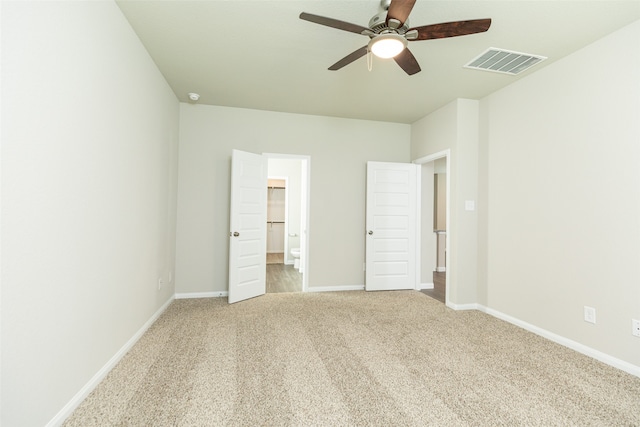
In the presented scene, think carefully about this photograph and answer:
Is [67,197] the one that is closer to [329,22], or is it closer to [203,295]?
[329,22]

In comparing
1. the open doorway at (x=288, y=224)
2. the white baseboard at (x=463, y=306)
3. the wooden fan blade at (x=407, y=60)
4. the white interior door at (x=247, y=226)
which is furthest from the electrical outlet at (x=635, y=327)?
the white interior door at (x=247, y=226)

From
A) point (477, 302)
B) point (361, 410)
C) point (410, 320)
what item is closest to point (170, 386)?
point (361, 410)

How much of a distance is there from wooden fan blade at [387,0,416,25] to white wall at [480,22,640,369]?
1964mm

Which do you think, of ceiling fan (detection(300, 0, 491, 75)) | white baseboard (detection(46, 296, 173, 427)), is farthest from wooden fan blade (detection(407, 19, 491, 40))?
white baseboard (detection(46, 296, 173, 427))

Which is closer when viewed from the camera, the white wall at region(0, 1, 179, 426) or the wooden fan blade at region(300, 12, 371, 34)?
the white wall at region(0, 1, 179, 426)

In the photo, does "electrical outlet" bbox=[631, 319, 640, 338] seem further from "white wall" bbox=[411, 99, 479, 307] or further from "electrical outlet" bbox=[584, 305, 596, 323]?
"white wall" bbox=[411, 99, 479, 307]

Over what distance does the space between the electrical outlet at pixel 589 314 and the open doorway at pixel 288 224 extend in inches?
124

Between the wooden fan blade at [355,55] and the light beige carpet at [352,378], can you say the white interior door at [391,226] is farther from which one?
the wooden fan blade at [355,55]

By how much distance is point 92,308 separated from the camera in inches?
77.5

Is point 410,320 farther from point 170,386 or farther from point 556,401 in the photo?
point 170,386

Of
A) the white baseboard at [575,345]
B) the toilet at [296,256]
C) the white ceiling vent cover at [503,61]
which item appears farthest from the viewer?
the toilet at [296,256]

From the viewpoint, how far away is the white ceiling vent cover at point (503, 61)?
2773 mm

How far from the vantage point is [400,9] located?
1.75 m

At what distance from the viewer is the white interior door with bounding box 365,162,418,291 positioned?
4.67 m
